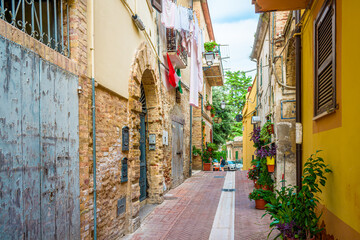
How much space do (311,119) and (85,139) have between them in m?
3.77

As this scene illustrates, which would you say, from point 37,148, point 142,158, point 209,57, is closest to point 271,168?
point 142,158

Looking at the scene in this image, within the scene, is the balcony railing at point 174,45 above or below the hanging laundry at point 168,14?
below

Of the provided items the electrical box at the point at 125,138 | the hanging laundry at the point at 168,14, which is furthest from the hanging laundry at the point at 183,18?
the electrical box at the point at 125,138

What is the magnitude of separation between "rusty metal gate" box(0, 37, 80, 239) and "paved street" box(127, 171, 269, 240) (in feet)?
7.96

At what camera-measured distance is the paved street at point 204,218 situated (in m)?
5.89

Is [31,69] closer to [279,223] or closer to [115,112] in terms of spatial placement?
[115,112]

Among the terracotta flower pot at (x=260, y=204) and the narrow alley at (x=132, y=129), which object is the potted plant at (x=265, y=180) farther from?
the terracotta flower pot at (x=260, y=204)

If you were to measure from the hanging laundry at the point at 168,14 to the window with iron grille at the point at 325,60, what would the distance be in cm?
447

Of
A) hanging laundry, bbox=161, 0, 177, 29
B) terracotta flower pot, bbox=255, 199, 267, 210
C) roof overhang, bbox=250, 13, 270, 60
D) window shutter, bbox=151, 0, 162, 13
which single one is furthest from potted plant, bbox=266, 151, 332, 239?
roof overhang, bbox=250, 13, 270, 60

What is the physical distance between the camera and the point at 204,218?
705 centimetres

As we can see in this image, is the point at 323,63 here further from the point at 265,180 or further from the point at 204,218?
the point at 265,180

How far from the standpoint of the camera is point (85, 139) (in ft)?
14.0

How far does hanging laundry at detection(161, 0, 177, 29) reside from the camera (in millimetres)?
8516

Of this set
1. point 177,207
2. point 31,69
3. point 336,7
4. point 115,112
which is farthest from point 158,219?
point 336,7
